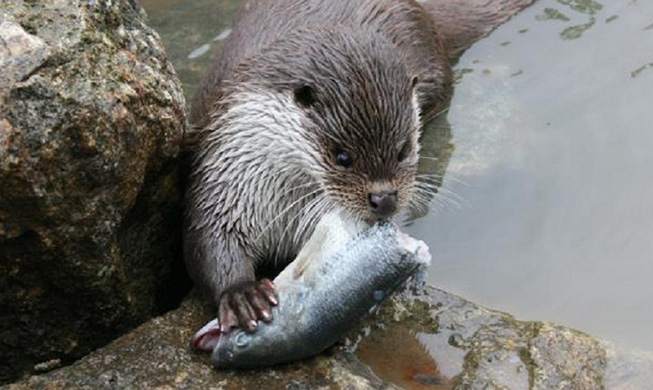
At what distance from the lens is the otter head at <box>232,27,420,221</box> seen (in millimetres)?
2789

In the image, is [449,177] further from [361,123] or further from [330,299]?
[330,299]

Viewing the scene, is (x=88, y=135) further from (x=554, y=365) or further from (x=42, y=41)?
(x=554, y=365)

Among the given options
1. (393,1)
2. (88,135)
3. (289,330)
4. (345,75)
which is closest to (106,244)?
(88,135)

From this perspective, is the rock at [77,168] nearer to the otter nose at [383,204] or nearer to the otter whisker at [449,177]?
the otter nose at [383,204]

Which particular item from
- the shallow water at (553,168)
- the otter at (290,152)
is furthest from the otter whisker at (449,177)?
the otter at (290,152)

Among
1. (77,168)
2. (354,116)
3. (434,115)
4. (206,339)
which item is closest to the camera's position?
(77,168)

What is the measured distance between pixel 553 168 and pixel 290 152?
113cm

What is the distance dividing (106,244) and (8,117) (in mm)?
435

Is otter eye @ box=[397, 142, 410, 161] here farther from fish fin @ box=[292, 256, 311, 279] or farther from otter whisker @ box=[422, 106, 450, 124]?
otter whisker @ box=[422, 106, 450, 124]

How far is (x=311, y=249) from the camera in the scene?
270cm

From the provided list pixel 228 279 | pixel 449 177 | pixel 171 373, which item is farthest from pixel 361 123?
pixel 449 177

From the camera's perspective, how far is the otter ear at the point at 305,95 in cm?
288

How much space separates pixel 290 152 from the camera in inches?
117

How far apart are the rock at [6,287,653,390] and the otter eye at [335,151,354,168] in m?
0.44
